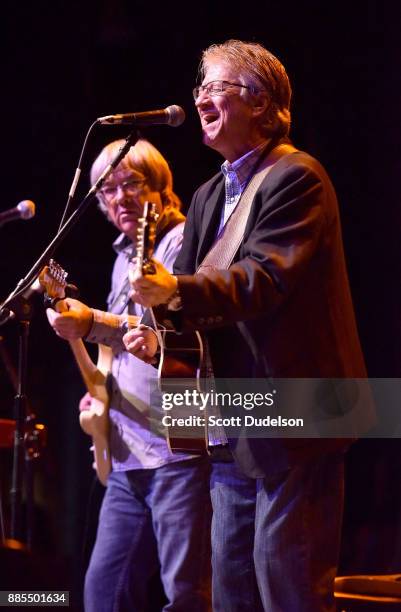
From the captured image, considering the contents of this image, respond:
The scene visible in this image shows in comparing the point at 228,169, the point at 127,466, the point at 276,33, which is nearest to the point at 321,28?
the point at 276,33

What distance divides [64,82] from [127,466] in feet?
9.87

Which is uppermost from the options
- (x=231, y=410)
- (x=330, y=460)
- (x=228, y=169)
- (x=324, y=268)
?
(x=228, y=169)

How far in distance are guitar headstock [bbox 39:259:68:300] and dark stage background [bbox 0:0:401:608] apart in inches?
74.0

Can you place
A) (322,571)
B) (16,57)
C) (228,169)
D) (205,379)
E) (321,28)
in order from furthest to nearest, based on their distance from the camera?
(16,57) < (321,28) < (228,169) < (205,379) < (322,571)

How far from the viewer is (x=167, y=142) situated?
17.0 ft

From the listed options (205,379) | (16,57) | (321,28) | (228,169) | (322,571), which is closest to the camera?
(322,571)

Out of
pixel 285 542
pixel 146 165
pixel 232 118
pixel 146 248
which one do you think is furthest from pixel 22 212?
pixel 285 542

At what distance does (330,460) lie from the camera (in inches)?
89.1

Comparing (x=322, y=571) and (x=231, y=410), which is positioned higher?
(x=231, y=410)

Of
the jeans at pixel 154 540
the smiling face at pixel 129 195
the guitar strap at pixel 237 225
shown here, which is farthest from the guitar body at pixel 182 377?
the smiling face at pixel 129 195

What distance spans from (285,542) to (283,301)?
0.62m

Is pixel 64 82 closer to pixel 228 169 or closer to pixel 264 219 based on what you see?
pixel 228 169

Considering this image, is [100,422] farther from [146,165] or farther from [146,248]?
[146,248]

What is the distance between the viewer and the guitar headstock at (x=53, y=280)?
2977 millimetres
